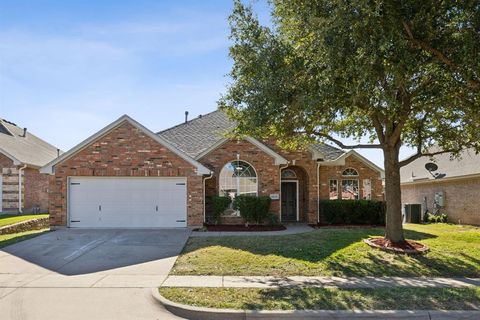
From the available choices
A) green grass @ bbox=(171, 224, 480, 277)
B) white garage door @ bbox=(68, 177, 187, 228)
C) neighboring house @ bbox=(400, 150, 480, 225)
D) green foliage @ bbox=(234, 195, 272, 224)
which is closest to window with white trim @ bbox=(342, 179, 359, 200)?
neighboring house @ bbox=(400, 150, 480, 225)

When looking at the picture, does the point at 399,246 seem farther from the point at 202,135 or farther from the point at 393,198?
the point at 202,135

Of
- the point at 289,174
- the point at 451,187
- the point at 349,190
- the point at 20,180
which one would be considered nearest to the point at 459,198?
the point at 451,187

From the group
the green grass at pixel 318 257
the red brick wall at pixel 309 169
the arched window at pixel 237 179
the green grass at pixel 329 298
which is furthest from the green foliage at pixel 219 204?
the green grass at pixel 329 298

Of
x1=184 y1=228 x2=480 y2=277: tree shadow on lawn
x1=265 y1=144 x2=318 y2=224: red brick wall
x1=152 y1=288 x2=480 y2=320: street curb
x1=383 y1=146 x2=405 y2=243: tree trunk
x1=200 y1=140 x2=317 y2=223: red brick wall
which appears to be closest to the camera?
x1=152 y1=288 x2=480 y2=320: street curb

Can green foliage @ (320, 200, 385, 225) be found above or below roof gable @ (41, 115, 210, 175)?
below

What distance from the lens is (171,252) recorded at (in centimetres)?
1227

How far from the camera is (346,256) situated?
1161cm

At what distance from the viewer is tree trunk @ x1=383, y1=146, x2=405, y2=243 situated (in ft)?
41.8

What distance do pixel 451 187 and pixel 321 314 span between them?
68.4 feet

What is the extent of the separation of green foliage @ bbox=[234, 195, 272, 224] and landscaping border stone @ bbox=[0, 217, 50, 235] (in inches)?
376

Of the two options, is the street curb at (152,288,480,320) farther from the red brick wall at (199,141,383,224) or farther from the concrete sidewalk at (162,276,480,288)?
the red brick wall at (199,141,383,224)

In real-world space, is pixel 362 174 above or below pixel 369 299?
above

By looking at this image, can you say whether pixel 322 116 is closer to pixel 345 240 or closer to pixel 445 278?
pixel 345 240

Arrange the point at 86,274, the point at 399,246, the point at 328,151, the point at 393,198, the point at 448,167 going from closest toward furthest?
the point at 86,274, the point at 399,246, the point at 393,198, the point at 328,151, the point at 448,167
